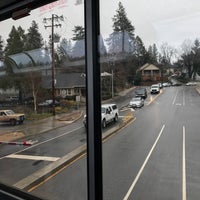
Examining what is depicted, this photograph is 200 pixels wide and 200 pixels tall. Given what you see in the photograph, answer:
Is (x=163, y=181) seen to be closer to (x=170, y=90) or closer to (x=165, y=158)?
(x=165, y=158)

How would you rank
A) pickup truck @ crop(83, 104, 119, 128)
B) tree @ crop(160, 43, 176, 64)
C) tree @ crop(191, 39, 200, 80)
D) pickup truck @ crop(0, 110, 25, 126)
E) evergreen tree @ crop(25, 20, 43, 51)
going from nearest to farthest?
tree @ crop(191, 39, 200, 80), tree @ crop(160, 43, 176, 64), pickup truck @ crop(83, 104, 119, 128), evergreen tree @ crop(25, 20, 43, 51), pickup truck @ crop(0, 110, 25, 126)

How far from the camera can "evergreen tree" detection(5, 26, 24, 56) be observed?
2.86 meters

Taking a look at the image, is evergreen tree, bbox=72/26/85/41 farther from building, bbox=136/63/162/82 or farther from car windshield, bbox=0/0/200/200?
building, bbox=136/63/162/82

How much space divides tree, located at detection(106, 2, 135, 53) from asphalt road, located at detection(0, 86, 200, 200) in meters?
0.31

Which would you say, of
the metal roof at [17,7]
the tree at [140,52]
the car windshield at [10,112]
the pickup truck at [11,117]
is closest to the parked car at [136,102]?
the tree at [140,52]

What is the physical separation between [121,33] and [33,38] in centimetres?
109

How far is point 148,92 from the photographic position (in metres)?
1.89

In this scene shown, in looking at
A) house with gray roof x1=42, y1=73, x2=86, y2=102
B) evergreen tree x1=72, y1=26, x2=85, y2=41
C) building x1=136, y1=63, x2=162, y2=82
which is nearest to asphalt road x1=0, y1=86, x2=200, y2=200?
building x1=136, y1=63, x2=162, y2=82

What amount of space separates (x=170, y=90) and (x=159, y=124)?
224 mm

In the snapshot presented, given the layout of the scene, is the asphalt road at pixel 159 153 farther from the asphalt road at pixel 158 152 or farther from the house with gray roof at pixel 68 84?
the house with gray roof at pixel 68 84

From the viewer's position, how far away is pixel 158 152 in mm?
1742

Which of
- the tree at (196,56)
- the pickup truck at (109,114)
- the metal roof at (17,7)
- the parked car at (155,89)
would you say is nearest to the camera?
the tree at (196,56)

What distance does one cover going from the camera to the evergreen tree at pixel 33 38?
267cm

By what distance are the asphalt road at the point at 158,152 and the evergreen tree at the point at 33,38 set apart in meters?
1.10
